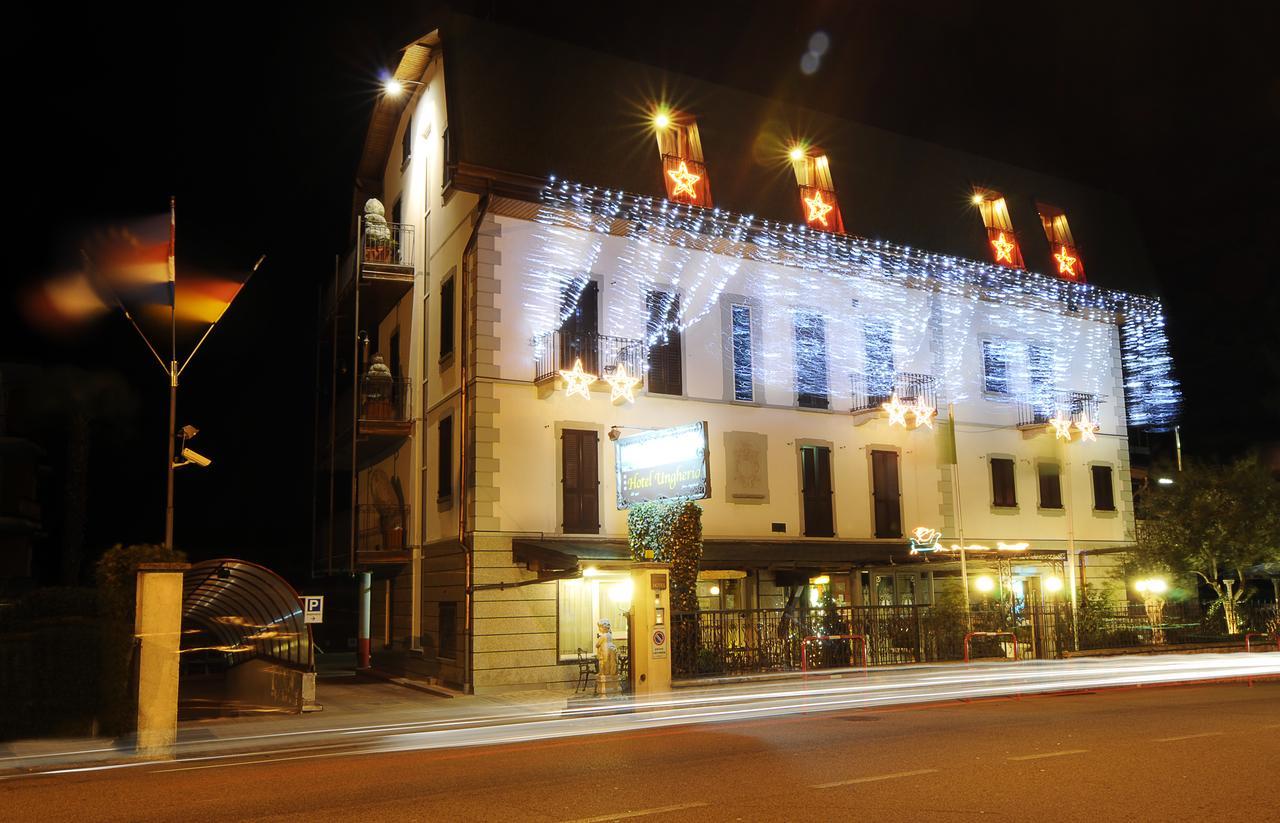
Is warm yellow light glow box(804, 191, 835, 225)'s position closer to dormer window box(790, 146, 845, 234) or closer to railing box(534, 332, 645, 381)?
dormer window box(790, 146, 845, 234)

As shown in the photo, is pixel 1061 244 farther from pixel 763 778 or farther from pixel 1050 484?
pixel 763 778

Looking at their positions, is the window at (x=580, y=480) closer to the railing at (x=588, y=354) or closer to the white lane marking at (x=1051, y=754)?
the railing at (x=588, y=354)

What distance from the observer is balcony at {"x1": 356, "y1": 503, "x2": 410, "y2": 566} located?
24.0 meters

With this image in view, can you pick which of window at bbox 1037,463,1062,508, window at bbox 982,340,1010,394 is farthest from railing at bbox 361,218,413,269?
window at bbox 1037,463,1062,508

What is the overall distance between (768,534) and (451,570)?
23.4 ft

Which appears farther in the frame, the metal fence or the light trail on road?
the metal fence

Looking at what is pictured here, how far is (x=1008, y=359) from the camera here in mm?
29062

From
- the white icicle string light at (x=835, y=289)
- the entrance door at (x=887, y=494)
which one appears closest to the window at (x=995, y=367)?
the white icicle string light at (x=835, y=289)

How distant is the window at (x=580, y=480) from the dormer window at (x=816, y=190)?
7.73 meters

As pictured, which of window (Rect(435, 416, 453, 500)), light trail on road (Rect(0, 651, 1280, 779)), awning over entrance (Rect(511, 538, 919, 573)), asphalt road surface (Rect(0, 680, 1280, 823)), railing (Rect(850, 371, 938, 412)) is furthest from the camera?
railing (Rect(850, 371, 938, 412))

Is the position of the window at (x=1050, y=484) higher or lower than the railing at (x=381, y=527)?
higher

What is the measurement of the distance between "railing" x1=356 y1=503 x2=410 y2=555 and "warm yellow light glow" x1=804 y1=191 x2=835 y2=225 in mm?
11801

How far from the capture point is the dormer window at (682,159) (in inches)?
915

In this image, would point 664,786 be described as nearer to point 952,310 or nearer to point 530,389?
point 530,389
